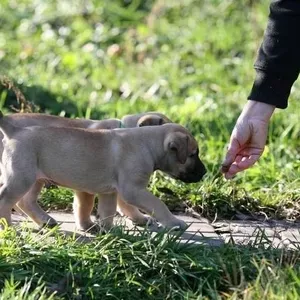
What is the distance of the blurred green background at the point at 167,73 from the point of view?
21.4 ft

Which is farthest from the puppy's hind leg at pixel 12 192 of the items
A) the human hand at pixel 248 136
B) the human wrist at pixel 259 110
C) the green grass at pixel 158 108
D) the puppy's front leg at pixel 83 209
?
the human wrist at pixel 259 110

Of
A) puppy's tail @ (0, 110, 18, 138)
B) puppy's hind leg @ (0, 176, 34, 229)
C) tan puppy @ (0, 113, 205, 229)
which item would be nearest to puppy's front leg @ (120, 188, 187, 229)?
tan puppy @ (0, 113, 205, 229)

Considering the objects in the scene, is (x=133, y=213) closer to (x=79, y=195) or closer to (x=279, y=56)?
(x=79, y=195)

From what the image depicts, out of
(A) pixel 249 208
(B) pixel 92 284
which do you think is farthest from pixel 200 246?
(A) pixel 249 208

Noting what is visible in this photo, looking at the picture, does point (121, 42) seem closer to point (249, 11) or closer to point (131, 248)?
point (249, 11)

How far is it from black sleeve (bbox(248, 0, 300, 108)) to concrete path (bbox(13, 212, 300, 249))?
75 cm

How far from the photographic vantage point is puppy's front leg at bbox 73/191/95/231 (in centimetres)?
581

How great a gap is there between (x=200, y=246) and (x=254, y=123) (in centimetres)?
79

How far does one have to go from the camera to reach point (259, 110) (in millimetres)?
5273

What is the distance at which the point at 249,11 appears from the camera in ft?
40.4

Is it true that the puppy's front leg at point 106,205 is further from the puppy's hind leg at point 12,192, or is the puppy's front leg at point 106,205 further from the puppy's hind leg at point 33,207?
the puppy's hind leg at point 12,192

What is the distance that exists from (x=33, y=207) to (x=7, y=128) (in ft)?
1.89

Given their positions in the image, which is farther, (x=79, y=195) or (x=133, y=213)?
(x=133, y=213)

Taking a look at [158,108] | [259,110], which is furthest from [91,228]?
[158,108]
